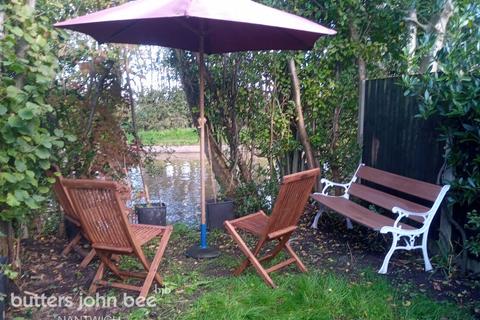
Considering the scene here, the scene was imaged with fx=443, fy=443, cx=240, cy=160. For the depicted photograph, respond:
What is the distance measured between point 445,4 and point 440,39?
0.41 m

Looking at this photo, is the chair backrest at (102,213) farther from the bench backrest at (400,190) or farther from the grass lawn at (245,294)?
the bench backrest at (400,190)

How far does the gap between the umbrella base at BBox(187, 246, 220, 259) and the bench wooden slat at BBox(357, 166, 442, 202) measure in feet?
6.41

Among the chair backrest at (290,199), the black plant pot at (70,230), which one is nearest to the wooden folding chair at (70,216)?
the black plant pot at (70,230)

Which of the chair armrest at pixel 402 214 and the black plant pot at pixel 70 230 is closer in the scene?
the chair armrest at pixel 402 214

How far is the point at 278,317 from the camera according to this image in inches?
120

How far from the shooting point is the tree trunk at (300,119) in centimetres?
584

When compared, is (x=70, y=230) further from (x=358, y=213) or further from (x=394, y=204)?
(x=394, y=204)

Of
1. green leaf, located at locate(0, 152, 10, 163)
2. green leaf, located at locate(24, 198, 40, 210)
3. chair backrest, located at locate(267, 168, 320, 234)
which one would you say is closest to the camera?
green leaf, located at locate(0, 152, 10, 163)

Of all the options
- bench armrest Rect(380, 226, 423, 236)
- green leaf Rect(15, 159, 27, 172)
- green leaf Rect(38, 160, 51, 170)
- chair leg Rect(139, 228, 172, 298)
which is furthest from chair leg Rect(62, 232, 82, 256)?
bench armrest Rect(380, 226, 423, 236)

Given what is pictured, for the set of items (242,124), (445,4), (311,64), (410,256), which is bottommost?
(410,256)

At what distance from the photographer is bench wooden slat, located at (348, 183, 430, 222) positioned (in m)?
4.17

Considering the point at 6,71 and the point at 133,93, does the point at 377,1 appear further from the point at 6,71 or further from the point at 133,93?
the point at 6,71

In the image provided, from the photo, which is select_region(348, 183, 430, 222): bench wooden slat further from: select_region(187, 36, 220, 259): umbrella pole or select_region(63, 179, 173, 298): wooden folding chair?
select_region(63, 179, 173, 298): wooden folding chair

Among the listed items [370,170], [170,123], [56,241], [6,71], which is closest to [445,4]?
[370,170]
